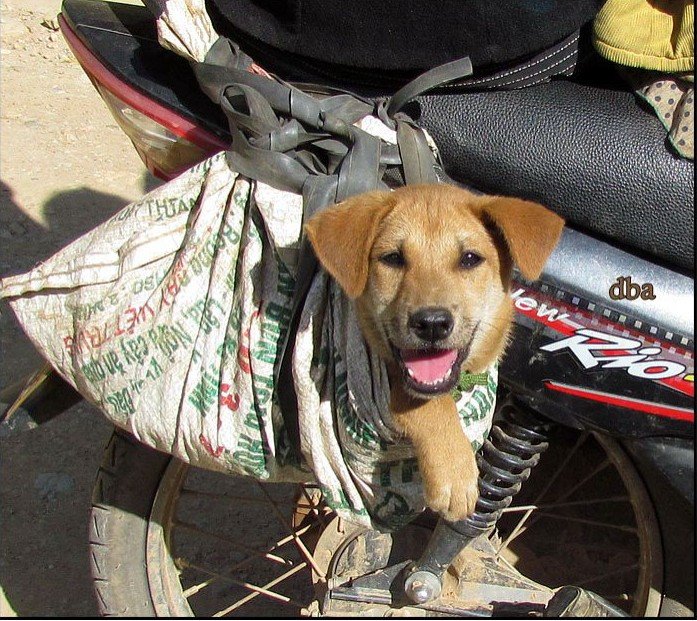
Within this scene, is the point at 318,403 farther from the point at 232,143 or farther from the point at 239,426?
the point at 232,143

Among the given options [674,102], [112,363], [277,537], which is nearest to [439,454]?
[112,363]

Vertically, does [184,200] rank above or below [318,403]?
above

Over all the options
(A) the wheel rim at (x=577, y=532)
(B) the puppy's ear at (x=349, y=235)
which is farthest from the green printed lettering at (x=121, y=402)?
(A) the wheel rim at (x=577, y=532)

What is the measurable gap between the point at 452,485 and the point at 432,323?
13.4 inches

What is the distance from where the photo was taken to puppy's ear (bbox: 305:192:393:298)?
1.60 metres

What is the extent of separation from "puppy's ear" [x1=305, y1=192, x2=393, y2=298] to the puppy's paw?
397 millimetres

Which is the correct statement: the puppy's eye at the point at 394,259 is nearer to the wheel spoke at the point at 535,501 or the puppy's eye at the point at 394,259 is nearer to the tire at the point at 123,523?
the tire at the point at 123,523

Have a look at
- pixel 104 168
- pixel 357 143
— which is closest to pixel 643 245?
pixel 357 143

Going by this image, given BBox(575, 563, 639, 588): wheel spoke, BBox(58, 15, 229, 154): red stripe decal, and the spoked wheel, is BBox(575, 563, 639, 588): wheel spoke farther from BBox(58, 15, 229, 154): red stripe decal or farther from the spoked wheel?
BBox(58, 15, 229, 154): red stripe decal

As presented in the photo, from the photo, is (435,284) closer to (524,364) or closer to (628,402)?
(524,364)

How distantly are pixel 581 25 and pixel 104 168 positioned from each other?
3.53 metres

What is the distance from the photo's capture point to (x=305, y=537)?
2639 millimetres

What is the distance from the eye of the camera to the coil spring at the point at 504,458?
6.46 ft

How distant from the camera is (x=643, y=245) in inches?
67.3
